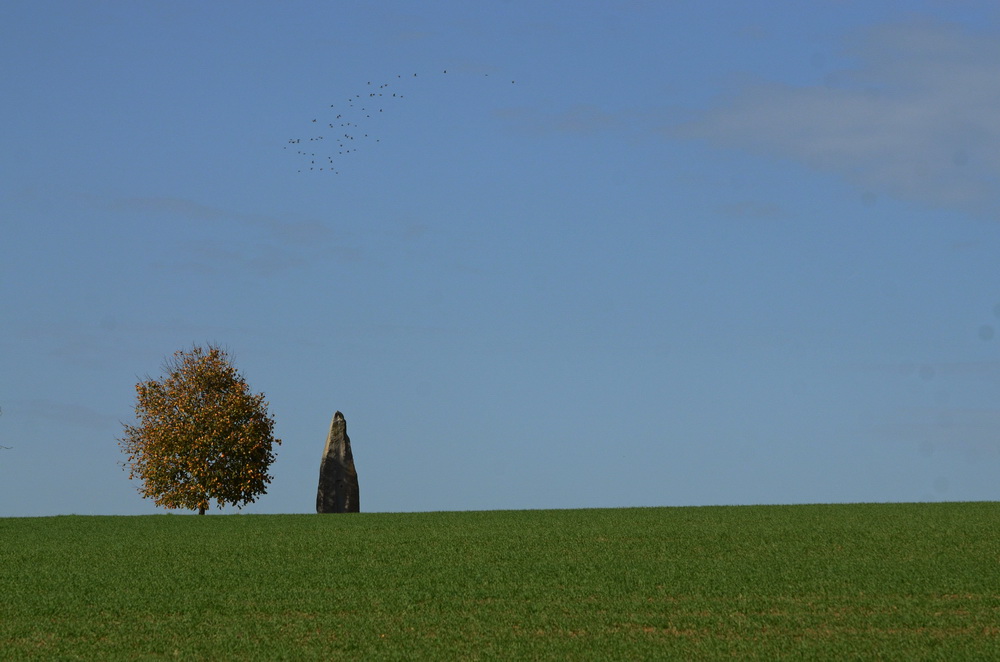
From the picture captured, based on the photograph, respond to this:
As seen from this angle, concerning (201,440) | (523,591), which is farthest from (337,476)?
(523,591)

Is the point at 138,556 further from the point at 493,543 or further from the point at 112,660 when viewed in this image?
the point at 112,660

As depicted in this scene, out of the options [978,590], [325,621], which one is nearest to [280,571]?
[325,621]

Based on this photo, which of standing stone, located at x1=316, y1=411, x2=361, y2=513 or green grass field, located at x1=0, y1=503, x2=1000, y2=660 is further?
standing stone, located at x1=316, y1=411, x2=361, y2=513

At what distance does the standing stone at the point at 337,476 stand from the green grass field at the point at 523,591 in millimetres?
10006

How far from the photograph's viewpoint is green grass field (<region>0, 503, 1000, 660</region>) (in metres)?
15.4

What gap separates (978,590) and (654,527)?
978 cm

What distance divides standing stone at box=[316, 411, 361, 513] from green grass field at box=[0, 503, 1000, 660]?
10.0m

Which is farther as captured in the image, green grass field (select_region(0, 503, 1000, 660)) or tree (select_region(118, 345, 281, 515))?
tree (select_region(118, 345, 281, 515))

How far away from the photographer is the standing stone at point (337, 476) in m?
39.7

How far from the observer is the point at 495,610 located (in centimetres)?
1748

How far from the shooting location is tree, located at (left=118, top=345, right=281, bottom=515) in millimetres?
40594

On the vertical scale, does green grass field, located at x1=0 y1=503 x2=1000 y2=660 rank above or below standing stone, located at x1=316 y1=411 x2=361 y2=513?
below

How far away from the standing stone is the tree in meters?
2.71

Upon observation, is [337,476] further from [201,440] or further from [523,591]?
[523,591]
